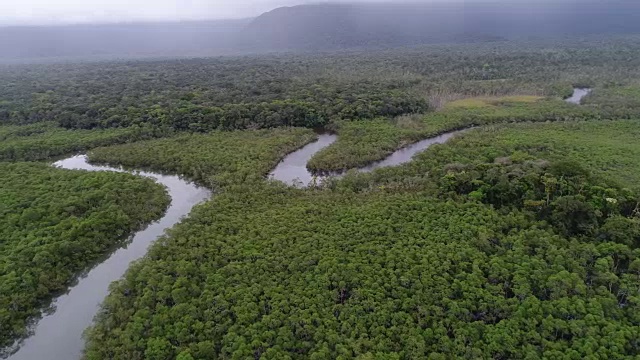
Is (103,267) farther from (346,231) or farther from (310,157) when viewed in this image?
(310,157)

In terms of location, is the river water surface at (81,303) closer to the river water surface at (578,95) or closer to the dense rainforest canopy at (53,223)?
the dense rainforest canopy at (53,223)

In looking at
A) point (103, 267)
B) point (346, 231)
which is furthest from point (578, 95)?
point (103, 267)

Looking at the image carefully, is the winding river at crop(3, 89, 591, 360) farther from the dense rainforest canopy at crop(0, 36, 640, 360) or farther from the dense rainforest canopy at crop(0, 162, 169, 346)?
the dense rainforest canopy at crop(0, 36, 640, 360)

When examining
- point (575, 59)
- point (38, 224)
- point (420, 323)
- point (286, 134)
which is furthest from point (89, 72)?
point (575, 59)

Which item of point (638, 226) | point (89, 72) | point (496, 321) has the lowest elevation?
point (496, 321)

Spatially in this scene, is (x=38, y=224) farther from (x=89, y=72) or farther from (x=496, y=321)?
(x=89, y=72)

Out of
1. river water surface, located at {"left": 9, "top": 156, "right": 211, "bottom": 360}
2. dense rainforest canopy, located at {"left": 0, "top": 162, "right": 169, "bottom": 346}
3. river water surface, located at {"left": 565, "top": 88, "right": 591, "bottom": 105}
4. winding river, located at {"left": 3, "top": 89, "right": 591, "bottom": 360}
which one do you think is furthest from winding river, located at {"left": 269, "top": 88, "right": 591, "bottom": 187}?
river water surface, located at {"left": 565, "top": 88, "right": 591, "bottom": 105}
